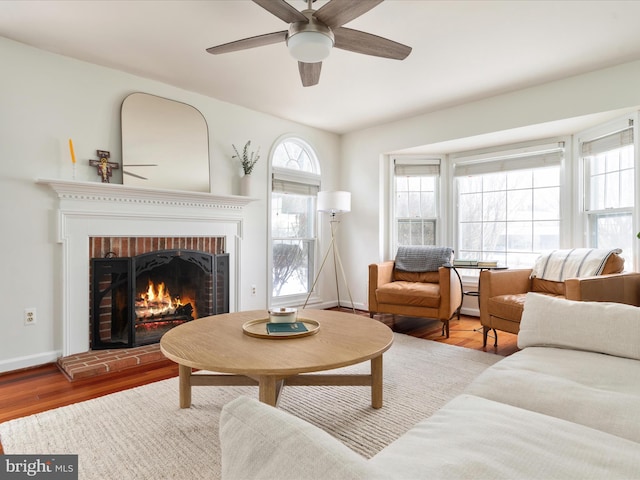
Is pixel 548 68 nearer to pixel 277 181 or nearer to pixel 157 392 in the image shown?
pixel 277 181

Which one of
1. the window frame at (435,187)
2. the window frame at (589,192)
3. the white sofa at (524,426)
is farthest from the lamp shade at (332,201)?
the white sofa at (524,426)

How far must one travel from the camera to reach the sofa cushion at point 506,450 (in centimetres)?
79

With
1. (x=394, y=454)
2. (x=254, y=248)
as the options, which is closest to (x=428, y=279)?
(x=254, y=248)

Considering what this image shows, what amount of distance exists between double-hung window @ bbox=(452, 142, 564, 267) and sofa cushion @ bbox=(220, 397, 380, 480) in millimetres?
4319

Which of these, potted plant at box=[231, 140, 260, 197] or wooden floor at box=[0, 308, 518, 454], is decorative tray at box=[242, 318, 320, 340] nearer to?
wooden floor at box=[0, 308, 518, 454]

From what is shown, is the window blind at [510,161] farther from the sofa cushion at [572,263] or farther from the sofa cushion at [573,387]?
the sofa cushion at [573,387]

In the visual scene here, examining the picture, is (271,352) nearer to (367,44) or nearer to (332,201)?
(367,44)

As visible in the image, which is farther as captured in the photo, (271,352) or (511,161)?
(511,161)

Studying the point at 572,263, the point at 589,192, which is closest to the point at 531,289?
the point at 572,263

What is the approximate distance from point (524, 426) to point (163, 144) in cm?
344

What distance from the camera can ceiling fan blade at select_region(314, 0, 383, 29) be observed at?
175cm

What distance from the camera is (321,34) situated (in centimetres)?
197

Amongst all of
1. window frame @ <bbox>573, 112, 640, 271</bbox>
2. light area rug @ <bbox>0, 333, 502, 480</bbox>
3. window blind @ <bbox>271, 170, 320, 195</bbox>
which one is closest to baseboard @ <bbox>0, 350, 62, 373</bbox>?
light area rug @ <bbox>0, 333, 502, 480</bbox>

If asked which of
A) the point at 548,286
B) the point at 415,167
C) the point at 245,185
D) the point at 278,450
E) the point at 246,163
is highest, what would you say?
the point at 415,167
